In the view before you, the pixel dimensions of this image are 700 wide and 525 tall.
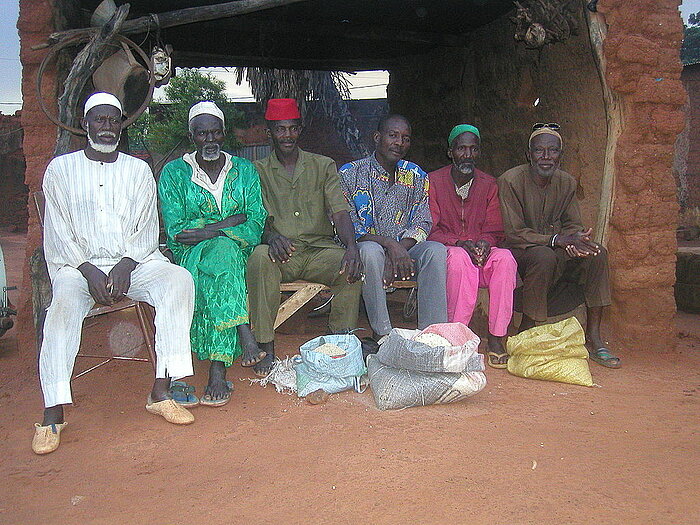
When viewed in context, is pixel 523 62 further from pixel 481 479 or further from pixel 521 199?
pixel 481 479

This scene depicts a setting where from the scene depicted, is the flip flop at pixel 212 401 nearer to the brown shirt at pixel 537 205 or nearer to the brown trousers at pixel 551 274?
the brown trousers at pixel 551 274

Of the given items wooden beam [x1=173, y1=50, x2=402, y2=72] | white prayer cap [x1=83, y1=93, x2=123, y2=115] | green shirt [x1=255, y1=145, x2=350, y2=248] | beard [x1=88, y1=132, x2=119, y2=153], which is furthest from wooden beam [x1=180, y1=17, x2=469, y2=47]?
Result: beard [x1=88, y1=132, x2=119, y2=153]

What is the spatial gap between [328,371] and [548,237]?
5.50 feet

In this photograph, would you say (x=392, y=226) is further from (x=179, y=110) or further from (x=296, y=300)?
(x=179, y=110)

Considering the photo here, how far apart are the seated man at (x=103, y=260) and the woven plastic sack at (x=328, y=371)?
2.07 feet

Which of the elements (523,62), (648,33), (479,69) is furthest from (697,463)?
(479,69)

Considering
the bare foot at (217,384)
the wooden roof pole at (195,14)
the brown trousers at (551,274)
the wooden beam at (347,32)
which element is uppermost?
the wooden beam at (347,32)

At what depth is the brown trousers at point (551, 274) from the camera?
4039 mm

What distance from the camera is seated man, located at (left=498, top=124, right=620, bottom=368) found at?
13.3 feet

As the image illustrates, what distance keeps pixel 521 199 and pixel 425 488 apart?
2.42m

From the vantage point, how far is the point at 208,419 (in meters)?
3.24

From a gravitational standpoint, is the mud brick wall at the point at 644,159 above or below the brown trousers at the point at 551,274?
above

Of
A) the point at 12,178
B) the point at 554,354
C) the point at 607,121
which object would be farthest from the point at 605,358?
the point at 12,178

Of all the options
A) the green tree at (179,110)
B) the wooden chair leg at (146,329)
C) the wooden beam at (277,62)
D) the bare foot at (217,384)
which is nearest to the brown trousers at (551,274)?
the bare foot at (217,384)
